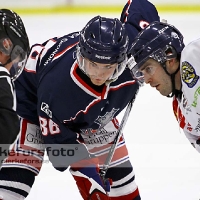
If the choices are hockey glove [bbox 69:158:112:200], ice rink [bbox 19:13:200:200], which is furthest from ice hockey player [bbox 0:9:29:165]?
ice rink [bbox 19:13:200:200]

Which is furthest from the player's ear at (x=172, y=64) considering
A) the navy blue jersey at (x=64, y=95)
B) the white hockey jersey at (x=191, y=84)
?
the navy blue jersey at (x=64, y=95)

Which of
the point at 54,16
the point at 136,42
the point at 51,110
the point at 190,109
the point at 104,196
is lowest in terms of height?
the point at 54,16

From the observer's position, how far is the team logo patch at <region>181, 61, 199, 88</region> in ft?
8.07

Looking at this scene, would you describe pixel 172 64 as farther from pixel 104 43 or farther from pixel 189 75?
A: pixel 104 43

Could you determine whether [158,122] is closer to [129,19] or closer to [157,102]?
[157,102]

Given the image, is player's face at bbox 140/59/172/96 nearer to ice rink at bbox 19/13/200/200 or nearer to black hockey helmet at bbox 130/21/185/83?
black hockey helmet at bbox 130/21/185/83

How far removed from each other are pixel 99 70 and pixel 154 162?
1.27 metres

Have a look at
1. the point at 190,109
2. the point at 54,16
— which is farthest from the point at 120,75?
the point at 54,16

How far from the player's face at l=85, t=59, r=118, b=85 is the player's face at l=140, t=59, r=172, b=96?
142mm

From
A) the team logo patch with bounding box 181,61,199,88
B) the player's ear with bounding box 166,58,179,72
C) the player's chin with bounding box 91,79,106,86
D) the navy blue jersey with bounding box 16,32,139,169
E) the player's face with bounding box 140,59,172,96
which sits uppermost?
the team logo patch with bounding box 181,61,199,88

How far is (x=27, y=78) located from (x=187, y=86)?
0.93 meters

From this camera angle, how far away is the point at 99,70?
2684mm

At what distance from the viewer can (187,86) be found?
2.50 m

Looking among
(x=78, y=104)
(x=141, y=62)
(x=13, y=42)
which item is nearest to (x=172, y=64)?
(x=141, y=62)
